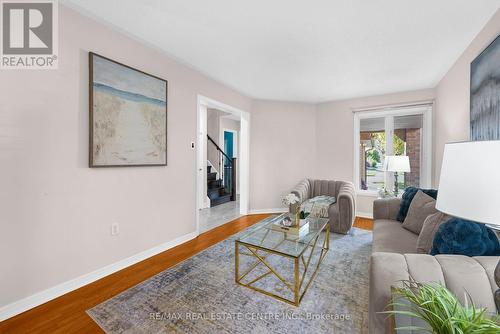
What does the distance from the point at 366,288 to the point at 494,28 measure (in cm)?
259

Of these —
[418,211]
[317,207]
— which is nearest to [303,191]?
[317,207]

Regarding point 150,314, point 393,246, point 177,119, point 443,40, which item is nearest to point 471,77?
point 443,40

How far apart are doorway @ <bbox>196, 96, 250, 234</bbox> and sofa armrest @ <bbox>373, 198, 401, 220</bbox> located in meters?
2.50

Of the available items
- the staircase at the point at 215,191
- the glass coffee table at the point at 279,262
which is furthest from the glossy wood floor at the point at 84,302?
the staircase at the point at 215,191

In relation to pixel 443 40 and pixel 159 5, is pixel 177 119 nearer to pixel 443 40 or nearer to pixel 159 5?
pixel 159 5

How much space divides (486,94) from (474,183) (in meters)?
1.92

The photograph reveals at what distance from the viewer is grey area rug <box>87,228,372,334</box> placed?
157 cm

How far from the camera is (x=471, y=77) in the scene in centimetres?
231

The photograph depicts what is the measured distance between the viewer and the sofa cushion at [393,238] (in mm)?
1918

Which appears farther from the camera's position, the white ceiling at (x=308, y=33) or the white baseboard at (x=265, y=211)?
the white baseboard at (x=265, y=211)

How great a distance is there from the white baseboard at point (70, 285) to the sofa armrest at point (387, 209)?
112 inches

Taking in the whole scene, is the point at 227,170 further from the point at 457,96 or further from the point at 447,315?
the point at 447,315

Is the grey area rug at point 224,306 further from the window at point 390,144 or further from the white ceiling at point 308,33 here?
the window at point 390,144

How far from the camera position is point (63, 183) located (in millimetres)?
1928
